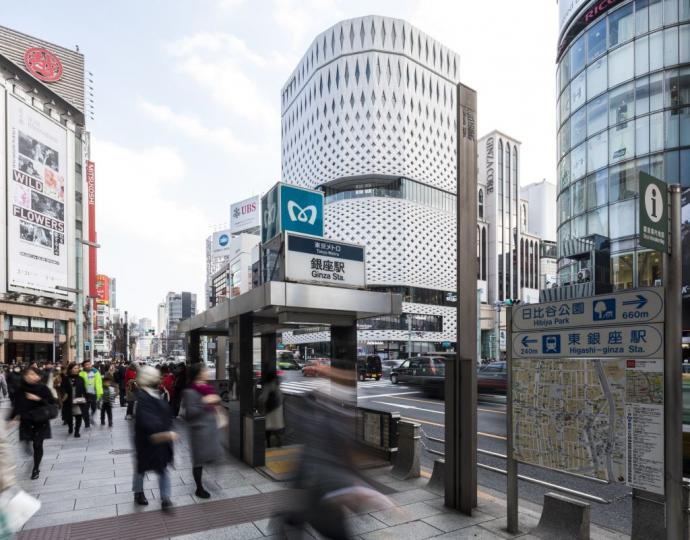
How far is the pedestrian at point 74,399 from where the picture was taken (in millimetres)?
11555

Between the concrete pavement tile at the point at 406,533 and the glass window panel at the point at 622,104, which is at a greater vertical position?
the glass window panel at the point at 622,104

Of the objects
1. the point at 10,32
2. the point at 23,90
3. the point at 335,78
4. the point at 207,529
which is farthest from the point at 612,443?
the point at 335,78

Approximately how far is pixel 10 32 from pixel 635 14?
59951 millimetres

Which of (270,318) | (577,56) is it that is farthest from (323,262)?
(577,56)

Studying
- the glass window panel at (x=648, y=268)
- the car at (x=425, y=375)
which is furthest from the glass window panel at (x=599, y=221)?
the car at (x=425, y=375)

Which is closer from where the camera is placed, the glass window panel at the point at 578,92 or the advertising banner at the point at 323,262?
the advertising banner at the point at 323,262

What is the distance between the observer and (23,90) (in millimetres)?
46719

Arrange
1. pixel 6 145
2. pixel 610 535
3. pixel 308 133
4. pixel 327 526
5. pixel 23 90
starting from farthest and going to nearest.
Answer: pixel 308 133 < pixel 23 90 < pixel 6 145 < pixel 610 535 < pixel 327 526

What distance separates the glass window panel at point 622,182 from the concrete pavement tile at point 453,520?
31.2 meters

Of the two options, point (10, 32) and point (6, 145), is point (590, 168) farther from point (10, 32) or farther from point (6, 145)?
point (10, 32)

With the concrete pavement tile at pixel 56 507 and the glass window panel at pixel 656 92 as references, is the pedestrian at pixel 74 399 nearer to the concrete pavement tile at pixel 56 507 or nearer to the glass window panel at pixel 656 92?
the concrete pavement tile at pixel 56 507

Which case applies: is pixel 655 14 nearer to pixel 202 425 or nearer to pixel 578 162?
pixel 578 162

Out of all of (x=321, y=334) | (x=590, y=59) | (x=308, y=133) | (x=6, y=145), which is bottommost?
(x=321, y=334)

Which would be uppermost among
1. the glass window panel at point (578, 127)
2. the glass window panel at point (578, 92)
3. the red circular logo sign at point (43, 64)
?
the red circular logo sign at point (43, 64)
